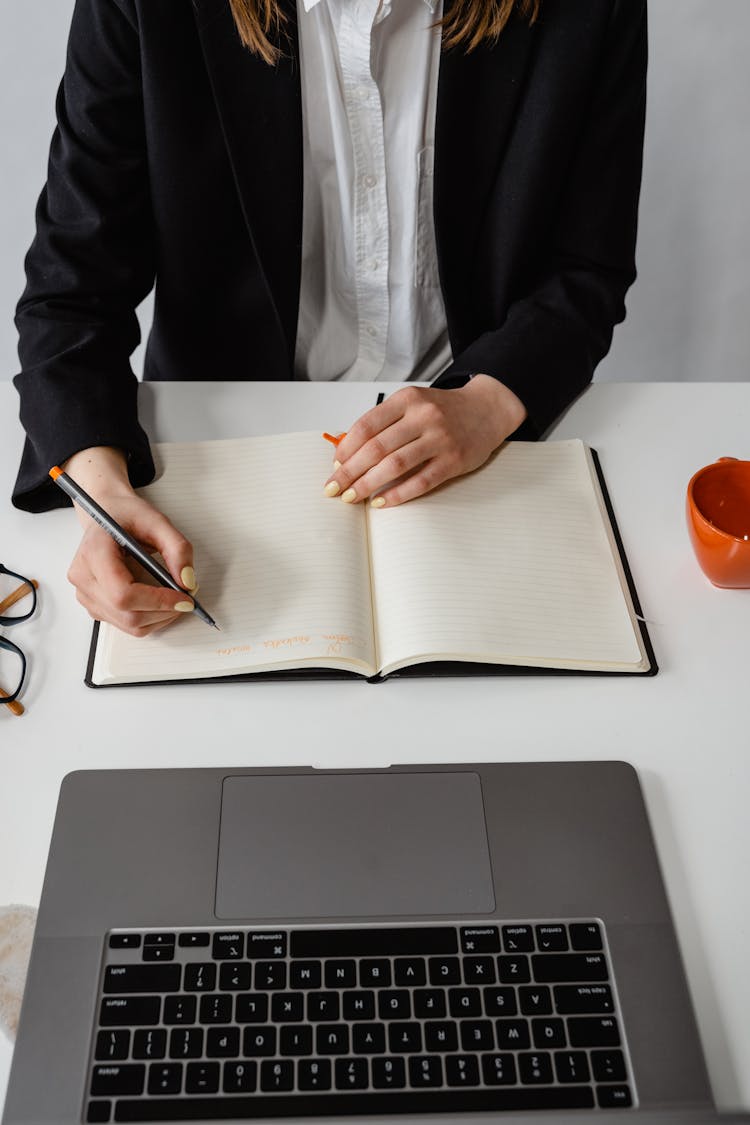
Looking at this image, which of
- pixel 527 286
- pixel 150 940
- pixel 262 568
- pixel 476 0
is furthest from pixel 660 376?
pixel 150 940

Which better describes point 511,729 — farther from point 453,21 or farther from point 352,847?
point 453,21

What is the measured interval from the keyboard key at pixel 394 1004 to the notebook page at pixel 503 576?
22 cm

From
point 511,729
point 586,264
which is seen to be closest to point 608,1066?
point 511,729

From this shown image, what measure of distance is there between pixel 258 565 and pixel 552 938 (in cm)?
35

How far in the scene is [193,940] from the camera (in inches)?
21.4

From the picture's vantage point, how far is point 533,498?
2.54 ft

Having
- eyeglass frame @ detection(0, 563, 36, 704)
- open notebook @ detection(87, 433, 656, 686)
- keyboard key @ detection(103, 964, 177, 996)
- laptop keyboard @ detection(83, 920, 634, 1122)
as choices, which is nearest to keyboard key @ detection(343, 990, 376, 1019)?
laptop keyboard @ detection(83, 920, 634, 1122)

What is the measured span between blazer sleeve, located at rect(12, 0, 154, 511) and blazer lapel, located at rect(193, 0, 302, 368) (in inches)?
3.2

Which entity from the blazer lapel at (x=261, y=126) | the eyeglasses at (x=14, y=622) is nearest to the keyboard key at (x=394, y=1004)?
the eyeglasses at (x=14, y=622)

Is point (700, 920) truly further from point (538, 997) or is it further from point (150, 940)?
point (150, 940)

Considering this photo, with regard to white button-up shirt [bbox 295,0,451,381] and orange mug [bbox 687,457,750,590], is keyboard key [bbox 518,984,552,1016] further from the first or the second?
white button-up shirt [bbox 295,0,451,381]

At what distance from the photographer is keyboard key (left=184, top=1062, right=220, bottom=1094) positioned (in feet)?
1.63

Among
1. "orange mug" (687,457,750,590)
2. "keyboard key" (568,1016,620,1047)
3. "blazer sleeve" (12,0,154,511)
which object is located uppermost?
"blazer sleeve" (12,0,154,511)

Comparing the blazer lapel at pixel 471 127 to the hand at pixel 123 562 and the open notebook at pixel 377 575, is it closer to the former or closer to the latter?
the open notebook at pixel 377 575
